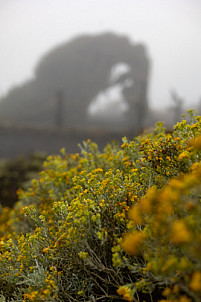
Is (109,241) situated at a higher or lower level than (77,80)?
lower

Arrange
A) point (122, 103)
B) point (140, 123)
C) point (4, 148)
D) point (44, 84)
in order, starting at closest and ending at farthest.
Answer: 1. point (4, 148)
2. point (140, 123)
3. point (122, 103)
4. point (44, 84)

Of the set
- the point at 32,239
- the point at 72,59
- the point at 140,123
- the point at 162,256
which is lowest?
the point at 162,256

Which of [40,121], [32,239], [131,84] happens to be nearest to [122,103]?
[131,84]

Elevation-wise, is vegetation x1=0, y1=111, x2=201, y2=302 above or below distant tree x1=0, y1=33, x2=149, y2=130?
below

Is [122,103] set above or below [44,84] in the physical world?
below

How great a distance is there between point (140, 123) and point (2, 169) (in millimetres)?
7558

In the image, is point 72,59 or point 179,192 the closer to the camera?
point 179,192

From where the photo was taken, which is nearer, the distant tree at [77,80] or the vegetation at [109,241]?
the vegetation at [109,241]

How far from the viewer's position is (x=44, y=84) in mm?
13477

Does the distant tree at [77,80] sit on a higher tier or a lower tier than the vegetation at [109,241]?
higher

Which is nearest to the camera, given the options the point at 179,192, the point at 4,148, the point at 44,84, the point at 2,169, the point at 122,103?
the point at 179,192

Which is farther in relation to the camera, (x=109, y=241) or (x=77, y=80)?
(x=77, y=80)

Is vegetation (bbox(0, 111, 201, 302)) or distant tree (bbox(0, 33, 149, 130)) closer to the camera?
vegetation (bbox(0, 111, 201, 302))

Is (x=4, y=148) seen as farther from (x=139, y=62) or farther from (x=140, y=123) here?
(x=139, y=62)
